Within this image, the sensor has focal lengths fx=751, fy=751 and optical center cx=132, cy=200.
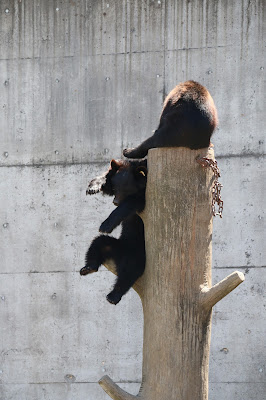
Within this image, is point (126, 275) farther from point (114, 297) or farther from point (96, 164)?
point (96, 164)

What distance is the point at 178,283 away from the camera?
359 centimetres

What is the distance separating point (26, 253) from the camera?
7527 mm

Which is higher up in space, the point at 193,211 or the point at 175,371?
the point at 193,211

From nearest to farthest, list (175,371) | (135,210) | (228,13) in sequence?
(175,371) → (135,210) → (228,13)

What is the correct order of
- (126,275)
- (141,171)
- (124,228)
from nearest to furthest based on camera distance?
(126,275), (141,171), (124,228)

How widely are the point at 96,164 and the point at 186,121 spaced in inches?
138

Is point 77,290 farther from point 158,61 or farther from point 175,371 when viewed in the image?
point 175,371

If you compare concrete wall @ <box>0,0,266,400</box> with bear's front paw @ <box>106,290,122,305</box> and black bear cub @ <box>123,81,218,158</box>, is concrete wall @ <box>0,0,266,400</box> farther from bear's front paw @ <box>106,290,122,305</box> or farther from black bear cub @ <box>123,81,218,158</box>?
bear's front paw @ <box>106,290,122,305</box>

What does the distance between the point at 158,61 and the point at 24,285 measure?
2.60m

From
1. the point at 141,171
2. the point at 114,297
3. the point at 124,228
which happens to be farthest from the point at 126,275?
the point at 141,171

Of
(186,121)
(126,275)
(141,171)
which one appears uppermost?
(186,121)

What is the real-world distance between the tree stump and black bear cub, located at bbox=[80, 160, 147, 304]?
26 centimetres

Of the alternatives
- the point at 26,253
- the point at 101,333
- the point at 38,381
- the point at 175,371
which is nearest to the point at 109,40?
the point at 26,253

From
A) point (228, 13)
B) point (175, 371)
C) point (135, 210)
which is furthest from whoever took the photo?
point (228, 13)
